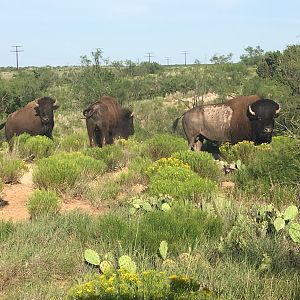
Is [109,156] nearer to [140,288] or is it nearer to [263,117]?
[263,117]

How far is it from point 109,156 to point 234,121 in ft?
15.3

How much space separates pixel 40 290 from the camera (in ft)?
16.1

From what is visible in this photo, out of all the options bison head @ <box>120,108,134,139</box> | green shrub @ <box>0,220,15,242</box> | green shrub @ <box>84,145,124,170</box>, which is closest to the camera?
green shrub @ <box>0,220,15,242</box>

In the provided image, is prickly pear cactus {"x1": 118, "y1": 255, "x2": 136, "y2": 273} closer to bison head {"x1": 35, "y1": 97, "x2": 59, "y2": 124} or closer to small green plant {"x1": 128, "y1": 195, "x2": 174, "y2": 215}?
small green plant {"x1": 128, "y1": 195, "x2": 174, "y2": 215}

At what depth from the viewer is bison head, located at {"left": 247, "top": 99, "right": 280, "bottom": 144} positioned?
1453 centimetres

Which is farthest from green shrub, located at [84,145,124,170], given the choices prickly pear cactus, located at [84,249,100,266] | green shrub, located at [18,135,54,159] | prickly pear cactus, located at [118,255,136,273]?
prickly pear cactus, located at [118,255,136,273]

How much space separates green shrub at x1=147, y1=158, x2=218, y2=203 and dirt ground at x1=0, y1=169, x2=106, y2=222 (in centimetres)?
112

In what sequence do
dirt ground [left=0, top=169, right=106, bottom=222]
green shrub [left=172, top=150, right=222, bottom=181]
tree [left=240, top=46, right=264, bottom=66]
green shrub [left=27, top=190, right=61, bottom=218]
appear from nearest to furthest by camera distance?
green shrub [left=27, top=190, right=61, bottom=218], dirt ground [left=0, top=169, right=106, bottom=222], green shrub [left=172, top=150, right=222, bottom=181], tree [left=240, top=46, right=264, bottom=66]

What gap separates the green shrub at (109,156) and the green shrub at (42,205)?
4981mm

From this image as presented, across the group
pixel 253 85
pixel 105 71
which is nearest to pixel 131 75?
pixel 105 71

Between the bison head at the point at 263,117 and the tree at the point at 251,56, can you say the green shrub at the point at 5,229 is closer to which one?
the bison head at the point at 263,117

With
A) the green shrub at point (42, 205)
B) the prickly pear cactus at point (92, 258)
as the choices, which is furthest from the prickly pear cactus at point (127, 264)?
the green shrub at point (42, 205)

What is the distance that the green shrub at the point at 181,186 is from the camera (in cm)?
859

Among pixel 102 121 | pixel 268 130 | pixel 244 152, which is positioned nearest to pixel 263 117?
pixel 268 130
